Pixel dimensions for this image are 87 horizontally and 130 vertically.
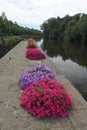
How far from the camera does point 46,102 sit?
4719mm

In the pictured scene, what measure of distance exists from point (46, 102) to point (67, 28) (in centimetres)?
6179

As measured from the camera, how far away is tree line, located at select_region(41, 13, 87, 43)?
5267 centimetres

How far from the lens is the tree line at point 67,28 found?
173ft

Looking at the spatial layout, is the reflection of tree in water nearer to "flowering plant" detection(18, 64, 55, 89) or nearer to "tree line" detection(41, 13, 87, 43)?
"flowering plant" detection(18, 64, 55, 89)

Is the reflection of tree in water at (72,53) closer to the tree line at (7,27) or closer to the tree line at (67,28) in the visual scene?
the tree line at (7,27)

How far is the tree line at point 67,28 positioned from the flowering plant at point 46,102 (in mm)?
44572

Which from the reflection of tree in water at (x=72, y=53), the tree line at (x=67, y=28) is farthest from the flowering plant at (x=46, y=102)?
the tree line at (x=67, y=28)

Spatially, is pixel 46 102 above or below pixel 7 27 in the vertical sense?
above

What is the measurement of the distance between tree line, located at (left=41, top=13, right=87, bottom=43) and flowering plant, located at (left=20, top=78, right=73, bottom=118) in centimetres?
4457

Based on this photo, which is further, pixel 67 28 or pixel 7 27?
pixel 67 28

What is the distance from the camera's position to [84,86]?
989 cm

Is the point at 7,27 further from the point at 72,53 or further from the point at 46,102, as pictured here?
the point at 46,102

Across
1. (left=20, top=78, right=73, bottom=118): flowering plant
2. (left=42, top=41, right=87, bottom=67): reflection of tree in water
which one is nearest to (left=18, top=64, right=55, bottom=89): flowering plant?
(left=20, top=78, right=73, bottom=118): flowering plant

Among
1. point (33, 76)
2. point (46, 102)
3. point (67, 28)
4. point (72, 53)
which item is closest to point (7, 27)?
point (67, 28)
